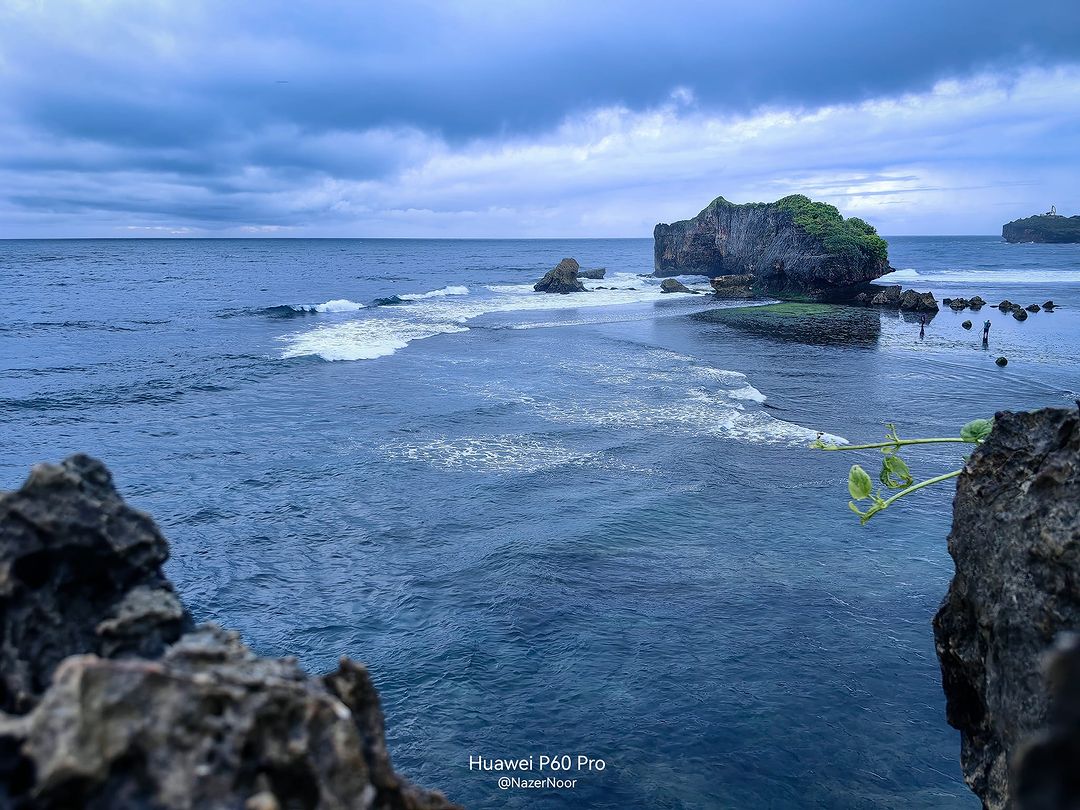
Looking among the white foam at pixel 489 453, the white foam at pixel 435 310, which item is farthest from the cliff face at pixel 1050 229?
the white foam at pixel 489 453

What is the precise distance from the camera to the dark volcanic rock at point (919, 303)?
55.8 metres

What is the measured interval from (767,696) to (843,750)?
1.16 metres

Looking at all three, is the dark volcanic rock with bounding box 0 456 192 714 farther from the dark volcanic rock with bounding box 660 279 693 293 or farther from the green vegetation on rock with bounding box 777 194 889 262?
the dark volcanic rock with bounding box 660 279 693 293

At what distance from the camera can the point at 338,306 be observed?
6059cm

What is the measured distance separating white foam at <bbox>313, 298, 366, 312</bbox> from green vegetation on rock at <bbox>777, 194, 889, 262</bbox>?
40.1 m

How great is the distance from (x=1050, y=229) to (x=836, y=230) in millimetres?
157221

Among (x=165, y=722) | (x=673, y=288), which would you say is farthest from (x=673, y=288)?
(x=165, y=722)

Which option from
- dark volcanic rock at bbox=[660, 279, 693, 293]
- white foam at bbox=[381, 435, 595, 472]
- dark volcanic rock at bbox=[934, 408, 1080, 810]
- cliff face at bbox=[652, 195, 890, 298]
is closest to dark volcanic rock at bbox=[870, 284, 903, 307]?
cliff face at bbox=[652, 195, 890, 298]

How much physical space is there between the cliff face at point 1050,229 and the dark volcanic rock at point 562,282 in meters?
163

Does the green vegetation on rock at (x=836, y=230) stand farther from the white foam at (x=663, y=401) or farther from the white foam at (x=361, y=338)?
the white foam at (x=663, y=401)

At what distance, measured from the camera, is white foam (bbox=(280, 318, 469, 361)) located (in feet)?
119

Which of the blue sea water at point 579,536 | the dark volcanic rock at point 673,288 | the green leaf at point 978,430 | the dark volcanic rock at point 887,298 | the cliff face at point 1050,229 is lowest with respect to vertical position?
the blue sea water at point 579,536

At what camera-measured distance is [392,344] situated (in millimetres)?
39812

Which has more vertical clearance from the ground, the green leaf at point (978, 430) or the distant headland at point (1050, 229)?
the distant headland at point (1050, 229)
